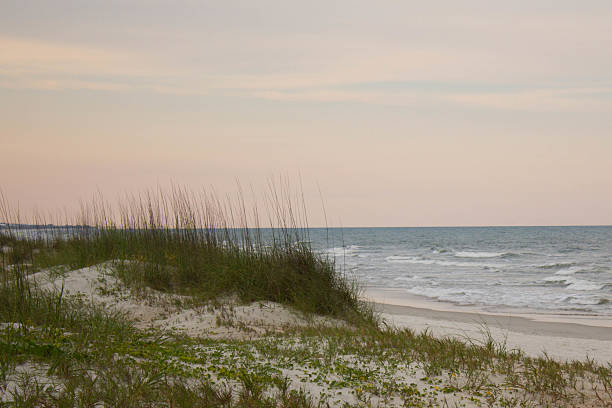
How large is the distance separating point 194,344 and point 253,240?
15.1 feet

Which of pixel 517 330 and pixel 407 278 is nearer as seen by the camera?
pixel 517 330

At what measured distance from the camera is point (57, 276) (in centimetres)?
995

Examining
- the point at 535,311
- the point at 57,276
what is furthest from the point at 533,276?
the point at 57,276

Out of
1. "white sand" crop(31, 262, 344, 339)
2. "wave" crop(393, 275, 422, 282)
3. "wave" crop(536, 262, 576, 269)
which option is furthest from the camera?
"wave" crop(536, 262, 576, 269)

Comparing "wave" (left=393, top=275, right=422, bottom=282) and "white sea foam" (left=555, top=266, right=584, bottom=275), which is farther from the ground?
"wave" (left=393, top=275, right=422, bottom=282)

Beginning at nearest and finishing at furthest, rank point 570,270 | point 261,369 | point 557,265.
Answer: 1. point 261,369
2. point 570,270
3. point 557,265

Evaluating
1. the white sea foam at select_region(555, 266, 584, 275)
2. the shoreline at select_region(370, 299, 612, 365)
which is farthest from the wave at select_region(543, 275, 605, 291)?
the shoreline at select_region(370, 299, 612, 365)

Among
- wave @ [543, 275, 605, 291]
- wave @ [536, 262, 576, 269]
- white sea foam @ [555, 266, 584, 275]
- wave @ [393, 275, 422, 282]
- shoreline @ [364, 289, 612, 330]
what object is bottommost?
wave @ [536, 262, 576, 269]

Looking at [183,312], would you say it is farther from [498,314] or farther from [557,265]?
[557,265]

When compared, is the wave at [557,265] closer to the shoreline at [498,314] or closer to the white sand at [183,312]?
the shoreline at [498,314]

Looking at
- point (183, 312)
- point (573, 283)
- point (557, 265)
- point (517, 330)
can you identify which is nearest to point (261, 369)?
point (183, 312)

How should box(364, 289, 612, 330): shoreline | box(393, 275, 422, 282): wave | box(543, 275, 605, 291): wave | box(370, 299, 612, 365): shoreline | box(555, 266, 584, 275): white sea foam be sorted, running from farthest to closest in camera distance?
box(555, 266, 584, 275): white sea foam, box(393, 275, 422, 282): wave, box(543, 275, 605, 291): wave, box(364, 289, 612, 330): shoreline, box(370, 299, 612, 365): shoreline

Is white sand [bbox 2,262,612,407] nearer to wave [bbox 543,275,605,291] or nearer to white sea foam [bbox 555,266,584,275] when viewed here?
wave [bbox 543,275,605,291]

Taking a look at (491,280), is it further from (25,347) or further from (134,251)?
(25,347)
